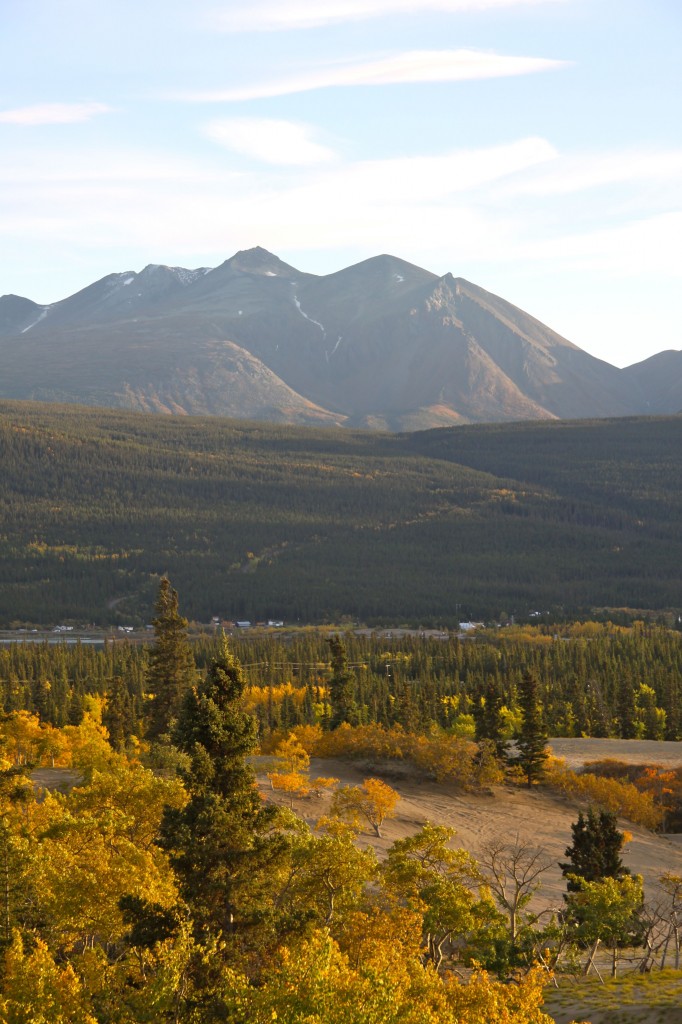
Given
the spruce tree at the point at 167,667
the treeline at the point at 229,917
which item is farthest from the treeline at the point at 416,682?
the treeline at the point at 229,917

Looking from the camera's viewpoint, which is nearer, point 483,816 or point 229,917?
point 229,917

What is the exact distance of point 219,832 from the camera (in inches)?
1631

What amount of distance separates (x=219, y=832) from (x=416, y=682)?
120528 mm

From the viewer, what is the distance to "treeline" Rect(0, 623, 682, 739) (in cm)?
13450

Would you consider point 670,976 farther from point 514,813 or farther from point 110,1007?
point 514,813

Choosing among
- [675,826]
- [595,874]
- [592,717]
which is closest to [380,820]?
[595,874]

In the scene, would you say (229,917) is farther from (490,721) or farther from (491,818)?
(490,721)

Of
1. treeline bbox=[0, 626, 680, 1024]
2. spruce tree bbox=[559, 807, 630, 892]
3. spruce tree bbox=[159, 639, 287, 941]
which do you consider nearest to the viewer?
treeline bbox=[0, 626, 680, 1024]

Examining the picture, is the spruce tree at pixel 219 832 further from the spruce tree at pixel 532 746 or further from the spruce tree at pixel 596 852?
the spruce tree at pixel 532 746

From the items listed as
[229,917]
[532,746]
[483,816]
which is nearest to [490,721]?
[532,746]

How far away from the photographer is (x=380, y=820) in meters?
82.2

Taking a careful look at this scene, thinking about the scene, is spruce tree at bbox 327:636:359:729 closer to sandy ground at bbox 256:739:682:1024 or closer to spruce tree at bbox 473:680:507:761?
spruce tree at bbox 473:680:507:761

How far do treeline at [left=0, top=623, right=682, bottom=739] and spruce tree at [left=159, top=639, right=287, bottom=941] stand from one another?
77.9m

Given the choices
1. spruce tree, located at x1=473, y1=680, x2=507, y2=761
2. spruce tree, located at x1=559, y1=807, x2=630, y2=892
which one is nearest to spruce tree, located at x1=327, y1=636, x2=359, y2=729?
spruce tree, located at x1=473, y1=680, x2=507, y2=761
